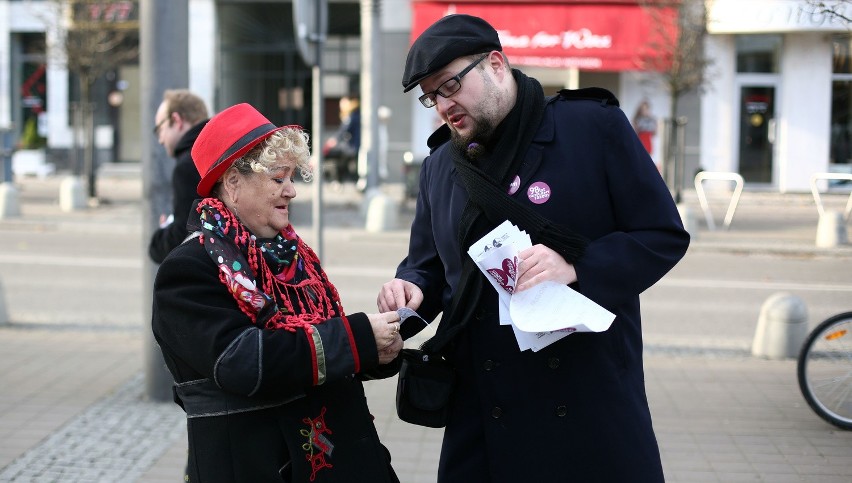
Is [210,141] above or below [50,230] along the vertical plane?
above

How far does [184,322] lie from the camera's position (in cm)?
268

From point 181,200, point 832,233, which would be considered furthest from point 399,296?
point 832,233

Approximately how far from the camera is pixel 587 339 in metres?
2.93

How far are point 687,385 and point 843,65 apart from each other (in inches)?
181

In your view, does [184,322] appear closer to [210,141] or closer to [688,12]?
[210,141]

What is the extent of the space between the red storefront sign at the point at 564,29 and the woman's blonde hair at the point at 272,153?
20825mm

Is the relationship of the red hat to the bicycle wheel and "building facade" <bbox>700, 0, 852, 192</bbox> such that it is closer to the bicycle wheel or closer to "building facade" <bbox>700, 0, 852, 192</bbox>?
the bicycle wheel

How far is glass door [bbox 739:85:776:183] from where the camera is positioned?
2361 cm

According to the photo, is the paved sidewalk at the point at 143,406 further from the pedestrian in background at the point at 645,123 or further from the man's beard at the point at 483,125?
the pedestrian in background at the point at 645,123

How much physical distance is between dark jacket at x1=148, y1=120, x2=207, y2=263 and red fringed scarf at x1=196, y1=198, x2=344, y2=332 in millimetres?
2230

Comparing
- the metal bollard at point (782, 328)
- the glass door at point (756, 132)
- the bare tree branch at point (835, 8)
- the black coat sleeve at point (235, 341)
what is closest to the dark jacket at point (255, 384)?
the black coat sleeve at point (235, 341)

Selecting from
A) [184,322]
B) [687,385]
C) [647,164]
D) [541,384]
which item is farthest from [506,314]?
[687,385]

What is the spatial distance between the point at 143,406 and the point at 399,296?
3.88 meters

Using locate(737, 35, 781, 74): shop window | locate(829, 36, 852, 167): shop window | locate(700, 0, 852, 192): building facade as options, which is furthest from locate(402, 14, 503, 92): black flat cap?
locate(737, 35, 781, 74): shop window
